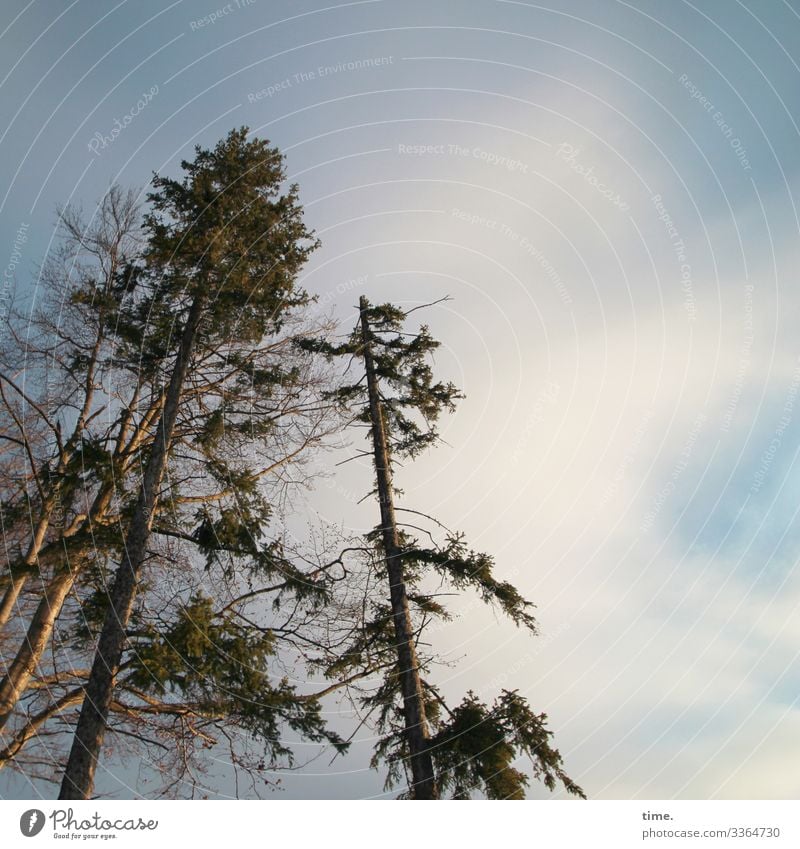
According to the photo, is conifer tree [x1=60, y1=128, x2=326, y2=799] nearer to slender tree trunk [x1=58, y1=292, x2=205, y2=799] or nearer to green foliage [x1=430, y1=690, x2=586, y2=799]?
slender tree trunk [x1=58, y1=292, x2=205, y2=799]

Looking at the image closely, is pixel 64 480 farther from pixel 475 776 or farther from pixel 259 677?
pixel 475 776

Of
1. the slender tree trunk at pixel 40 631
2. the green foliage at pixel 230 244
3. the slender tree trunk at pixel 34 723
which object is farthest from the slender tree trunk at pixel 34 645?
the green foliage at pixel 230 244

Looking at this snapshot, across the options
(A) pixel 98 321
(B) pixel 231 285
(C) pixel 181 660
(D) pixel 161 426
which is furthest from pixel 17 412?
(C) pixel 181 660

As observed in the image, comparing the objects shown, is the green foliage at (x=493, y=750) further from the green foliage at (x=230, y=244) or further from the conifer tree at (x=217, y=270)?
the green foliage at (x=230, y=244)

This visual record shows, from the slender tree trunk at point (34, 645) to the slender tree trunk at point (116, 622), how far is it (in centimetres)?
134

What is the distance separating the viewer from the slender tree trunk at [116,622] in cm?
779

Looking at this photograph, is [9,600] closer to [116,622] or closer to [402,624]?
[116,622]

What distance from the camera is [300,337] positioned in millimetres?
12930

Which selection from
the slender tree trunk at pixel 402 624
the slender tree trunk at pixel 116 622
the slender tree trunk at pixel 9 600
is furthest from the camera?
the slender tree trunk at pixel 9 600

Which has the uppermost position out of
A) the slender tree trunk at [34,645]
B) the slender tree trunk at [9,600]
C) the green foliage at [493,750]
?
the slender tree trunk at [9,600]

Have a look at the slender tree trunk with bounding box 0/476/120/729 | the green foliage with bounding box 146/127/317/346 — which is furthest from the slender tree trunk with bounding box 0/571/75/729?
the green foliage with bounding box 146/127/317/346

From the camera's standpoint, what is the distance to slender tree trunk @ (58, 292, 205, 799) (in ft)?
25.5

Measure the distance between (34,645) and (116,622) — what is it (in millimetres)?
2885

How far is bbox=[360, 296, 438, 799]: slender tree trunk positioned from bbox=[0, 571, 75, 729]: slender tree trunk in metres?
5.59
